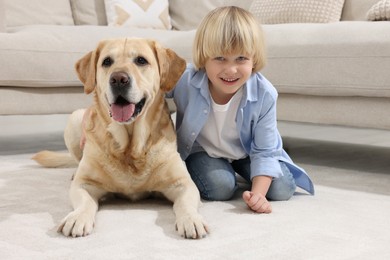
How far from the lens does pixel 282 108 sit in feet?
8.93

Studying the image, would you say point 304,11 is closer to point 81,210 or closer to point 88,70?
point 88,70

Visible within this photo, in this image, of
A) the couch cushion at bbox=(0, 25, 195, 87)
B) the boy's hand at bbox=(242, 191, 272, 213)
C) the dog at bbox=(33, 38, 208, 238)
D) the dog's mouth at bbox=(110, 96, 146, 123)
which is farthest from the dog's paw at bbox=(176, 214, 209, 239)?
the couch cushion at bbox=(0, 25, 195, 87)

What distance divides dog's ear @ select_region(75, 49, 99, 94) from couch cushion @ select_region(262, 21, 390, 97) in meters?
1.03

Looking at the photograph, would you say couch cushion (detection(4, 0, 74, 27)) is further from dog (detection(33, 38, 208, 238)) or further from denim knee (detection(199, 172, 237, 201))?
denim knee (detection(199, 172, 237, 201))

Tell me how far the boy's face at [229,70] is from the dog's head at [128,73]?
0.12 m

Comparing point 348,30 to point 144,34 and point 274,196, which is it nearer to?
point 274,196

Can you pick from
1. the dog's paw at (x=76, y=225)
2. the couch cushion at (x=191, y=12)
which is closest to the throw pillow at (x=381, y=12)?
the couch cushion at (x=191, y=12)

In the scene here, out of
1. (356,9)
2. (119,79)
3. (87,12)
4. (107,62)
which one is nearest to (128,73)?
(119,79)

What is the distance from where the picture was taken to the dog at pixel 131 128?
1.77 m

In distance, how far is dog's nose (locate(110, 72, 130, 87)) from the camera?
67.5 inches

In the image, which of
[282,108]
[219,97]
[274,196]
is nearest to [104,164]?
[219,97]

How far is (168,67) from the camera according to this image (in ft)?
6.34

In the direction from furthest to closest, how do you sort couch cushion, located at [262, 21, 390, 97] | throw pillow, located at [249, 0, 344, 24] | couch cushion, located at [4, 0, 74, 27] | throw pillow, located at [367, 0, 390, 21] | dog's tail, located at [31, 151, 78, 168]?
couch cushion, located at [4, 0, 74, 27], throw pillow, located at [249, 0, 344, 24], throw pillow, located at [367, 0, 390, 21], dog's tail, located at [31, 151, 78, 168], couch cushion, located at [262, 21, 390, 97]

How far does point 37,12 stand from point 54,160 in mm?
1664
